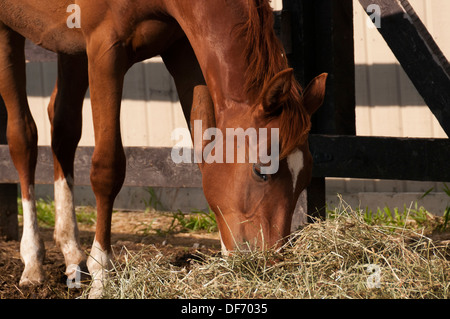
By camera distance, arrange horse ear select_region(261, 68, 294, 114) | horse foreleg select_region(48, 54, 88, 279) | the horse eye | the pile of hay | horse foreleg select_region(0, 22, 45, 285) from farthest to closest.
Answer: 1. horse foreleg select_region(48, 54, 88, 279)
2. horse foreleg select_region(0, 22, 45, 285)
3. the horse eye
4. horse ear select_region(261, 68, 294, 114)
5. the pile of hay

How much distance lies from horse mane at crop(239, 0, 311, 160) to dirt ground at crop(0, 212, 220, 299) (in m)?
0.68

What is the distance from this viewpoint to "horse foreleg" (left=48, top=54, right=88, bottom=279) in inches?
167

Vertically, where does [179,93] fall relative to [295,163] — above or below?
above

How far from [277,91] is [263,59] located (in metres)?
0.24

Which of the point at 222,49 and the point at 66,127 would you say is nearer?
the point at 222,49

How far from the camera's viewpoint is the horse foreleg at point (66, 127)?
14.0ft

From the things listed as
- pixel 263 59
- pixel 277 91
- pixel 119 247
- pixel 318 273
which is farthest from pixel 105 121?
pixel 119 247

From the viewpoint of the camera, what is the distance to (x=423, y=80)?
139 inches

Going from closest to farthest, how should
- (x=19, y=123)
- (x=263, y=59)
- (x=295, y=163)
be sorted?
1. (x=295, y=163)
2. (x=263, y=59)
3. (x=19, y=123)

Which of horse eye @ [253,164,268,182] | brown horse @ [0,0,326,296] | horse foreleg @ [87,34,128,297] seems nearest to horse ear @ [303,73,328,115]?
brown horse @ [0,0,326,296]

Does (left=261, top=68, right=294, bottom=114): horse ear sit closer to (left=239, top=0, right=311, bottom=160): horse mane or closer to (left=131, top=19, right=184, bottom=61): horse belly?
(left=239, top=0, right=311, bottom=160): horse mane

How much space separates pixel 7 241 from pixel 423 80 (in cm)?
326

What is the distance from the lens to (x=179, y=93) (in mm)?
3719

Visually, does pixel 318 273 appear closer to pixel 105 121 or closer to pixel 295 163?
pixel 295 163
